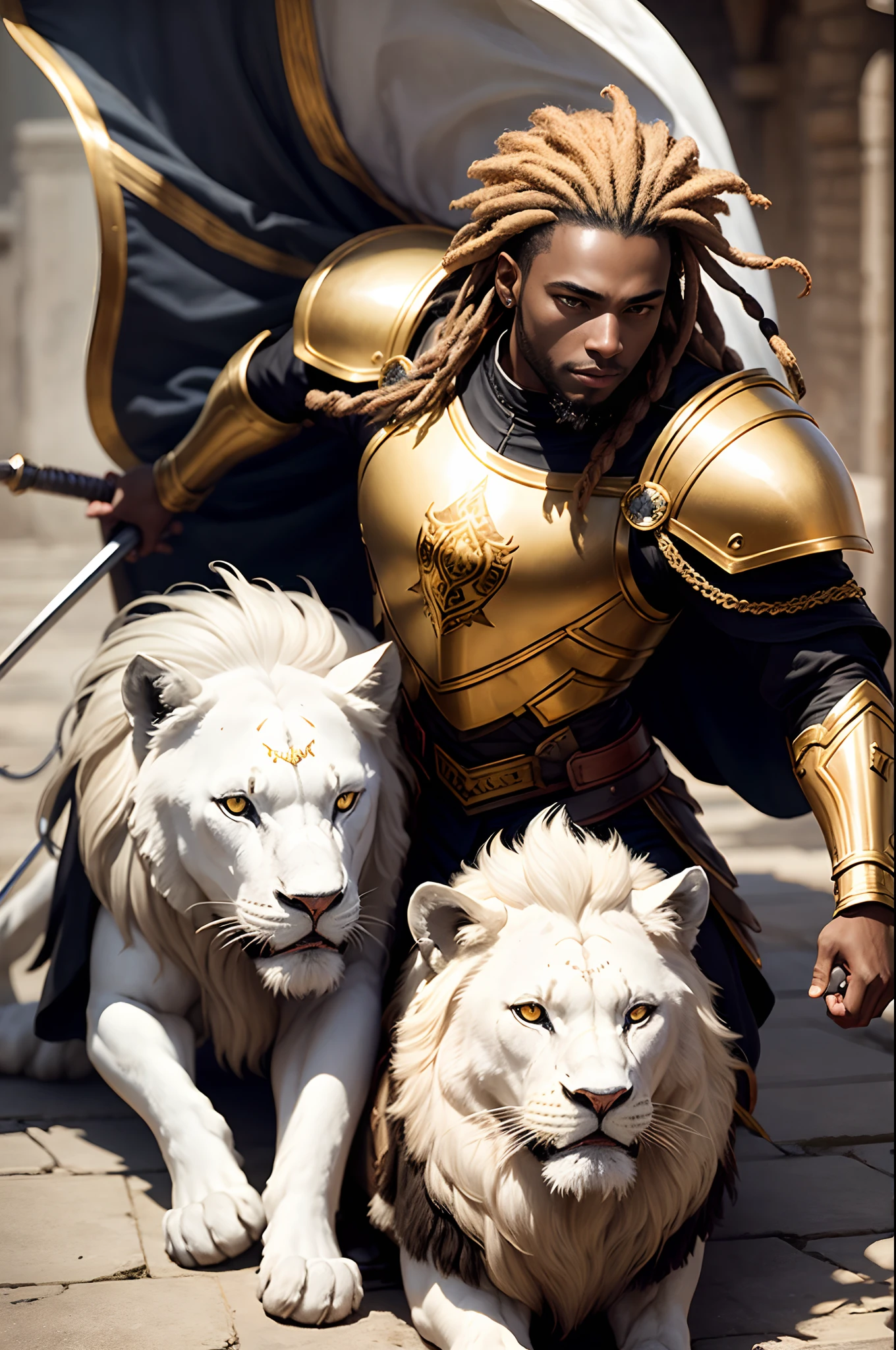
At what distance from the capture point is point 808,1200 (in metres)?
2.89

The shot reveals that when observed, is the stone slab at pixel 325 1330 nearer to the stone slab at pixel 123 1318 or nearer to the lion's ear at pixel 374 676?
the stone slab at pixel 123 1318

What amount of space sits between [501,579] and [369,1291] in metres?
1.11

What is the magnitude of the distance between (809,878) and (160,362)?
105 inches

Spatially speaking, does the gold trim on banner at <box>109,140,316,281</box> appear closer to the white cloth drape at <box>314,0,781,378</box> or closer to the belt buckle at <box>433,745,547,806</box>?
the white cloth drape at <box>314,0,781,378</box>

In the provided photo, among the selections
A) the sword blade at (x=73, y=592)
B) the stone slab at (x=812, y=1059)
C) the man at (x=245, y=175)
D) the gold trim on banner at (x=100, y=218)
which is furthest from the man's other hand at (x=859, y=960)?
the gold trim on banner at (x=100, y=218)

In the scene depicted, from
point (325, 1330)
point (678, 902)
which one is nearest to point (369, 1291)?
point (325, 1330)

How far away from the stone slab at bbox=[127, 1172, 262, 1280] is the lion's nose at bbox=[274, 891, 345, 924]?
1.88ft

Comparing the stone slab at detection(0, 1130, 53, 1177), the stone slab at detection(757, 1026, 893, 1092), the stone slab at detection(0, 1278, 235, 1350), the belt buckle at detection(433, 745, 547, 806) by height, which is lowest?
the stone slab at detection(757, 1026, 893, 1092)

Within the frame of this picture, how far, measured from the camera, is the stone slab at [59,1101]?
310 centimetres

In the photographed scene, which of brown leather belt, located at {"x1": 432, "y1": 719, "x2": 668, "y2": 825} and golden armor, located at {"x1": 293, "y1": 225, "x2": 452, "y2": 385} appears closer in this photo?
brown leather belt, located at {"x1": 432, "y1": 719, "x2": 668, "y2": 825}

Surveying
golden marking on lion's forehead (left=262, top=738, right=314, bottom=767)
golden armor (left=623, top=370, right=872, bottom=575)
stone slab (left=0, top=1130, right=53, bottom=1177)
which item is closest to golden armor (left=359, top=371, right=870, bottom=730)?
golden armor (left=623, top=370, right=872, bottom=575)

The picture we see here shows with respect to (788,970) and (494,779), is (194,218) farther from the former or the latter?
(788,970)

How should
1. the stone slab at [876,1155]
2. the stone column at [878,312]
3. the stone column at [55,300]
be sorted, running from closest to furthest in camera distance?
the stone slab at [876,1155], the stone column at [878,312], the stone column at [55,300]

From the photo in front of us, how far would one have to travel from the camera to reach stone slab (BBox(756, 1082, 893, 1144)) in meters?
3.21
